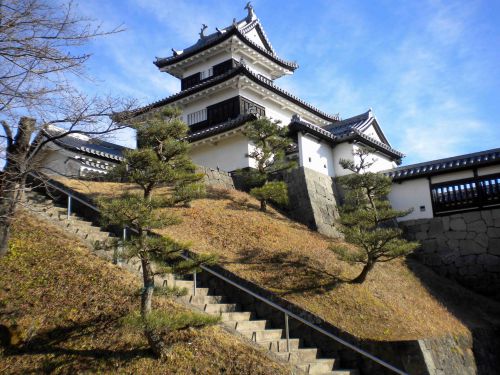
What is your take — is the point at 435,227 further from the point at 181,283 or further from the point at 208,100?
the point at 208,100

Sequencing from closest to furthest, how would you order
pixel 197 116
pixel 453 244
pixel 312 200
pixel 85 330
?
pixel 85 330, pixel 453 244, pixel 312 200, pixel 197 116

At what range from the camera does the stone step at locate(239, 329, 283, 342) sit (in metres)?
7.95

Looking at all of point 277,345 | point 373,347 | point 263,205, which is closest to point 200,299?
point 277,345

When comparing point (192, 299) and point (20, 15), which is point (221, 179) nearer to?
point (192, 299)

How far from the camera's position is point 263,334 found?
813 centimetres

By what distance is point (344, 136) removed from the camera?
1898cm

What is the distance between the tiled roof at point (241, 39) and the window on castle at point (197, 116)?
358 centimetres

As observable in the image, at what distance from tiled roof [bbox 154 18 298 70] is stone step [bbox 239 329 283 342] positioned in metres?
17.5

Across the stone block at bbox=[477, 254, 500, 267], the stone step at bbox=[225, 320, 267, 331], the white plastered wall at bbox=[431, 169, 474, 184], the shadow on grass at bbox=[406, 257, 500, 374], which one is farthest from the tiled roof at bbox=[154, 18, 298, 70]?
the stone step at bbox=[225, 320, 267, 331]

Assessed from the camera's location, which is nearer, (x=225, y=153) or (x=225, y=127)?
(x=225, y=127)

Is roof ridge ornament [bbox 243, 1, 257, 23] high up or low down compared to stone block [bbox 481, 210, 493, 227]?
up

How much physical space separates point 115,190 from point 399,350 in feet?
34.0

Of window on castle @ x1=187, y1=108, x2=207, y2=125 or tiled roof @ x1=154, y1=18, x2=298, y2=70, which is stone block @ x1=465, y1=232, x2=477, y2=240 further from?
tiled roof @ x1=154, y1=18, x2=298, y2=70

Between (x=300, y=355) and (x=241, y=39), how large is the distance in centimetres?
1857
